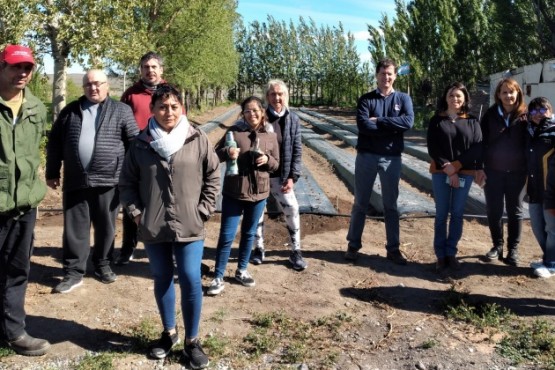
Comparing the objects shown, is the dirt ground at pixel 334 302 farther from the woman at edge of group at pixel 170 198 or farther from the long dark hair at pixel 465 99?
the long dark hair at pixel 465 99

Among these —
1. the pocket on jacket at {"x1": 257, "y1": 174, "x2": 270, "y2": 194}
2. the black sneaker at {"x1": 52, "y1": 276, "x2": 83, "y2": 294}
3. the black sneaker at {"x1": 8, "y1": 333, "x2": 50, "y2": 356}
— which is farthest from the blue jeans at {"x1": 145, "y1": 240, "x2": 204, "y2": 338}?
the black sneaker at {"x1": 52, "y1": 276, "x2": 83, "y2": 294}

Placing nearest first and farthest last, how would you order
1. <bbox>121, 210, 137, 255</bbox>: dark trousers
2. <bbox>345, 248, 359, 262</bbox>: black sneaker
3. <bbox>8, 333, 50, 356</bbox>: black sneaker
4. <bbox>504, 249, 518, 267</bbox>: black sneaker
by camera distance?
<bbox>8, 333, 50, 356</bbox>: black sneaker, <bbox>121, 210, 137, 255</bbox>: dark trousers, <bbox>504, 249, 518, 267</bbox>: black sneaker, <bbox>345, 248, 359, 262</bbox>: black sneaker

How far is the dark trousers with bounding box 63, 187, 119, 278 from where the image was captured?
13.5ft

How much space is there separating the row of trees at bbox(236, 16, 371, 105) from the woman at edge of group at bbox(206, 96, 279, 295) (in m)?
42.9

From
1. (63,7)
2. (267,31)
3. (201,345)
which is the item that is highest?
(267,31)

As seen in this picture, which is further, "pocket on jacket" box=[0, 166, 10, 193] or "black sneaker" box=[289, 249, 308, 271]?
"black sneaker" box=[289, 249, 308, 271]

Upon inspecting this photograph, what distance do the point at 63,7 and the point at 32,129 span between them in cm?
747

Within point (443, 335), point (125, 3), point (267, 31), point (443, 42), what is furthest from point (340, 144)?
point (267, 31)

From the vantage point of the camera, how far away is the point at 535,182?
14.9 feet

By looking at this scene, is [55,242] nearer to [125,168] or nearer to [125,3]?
[125,168]

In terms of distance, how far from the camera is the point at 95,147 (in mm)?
4004

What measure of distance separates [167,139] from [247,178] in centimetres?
126

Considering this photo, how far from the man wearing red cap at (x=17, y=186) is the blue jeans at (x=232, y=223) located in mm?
1422

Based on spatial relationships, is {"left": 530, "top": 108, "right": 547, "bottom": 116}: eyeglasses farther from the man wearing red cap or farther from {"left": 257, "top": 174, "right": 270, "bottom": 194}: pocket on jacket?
the man wearing red cap
